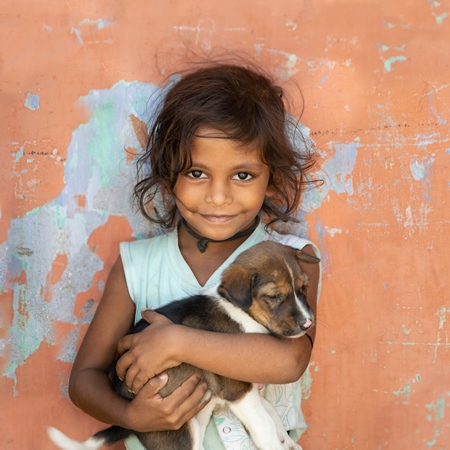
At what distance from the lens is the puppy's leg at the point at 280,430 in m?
2.74

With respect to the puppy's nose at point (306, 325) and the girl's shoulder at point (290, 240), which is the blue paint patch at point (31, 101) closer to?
the girl's shoulder at point (290, 240)

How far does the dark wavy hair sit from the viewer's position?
2.77 m

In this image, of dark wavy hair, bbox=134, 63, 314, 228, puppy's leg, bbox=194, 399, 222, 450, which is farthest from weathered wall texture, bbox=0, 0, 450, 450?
puppy's leg, bbox=194, 399, 222, 450

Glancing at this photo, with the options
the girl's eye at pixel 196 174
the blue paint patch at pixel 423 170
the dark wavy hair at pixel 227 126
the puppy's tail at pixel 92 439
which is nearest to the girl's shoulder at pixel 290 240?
the dark wavy hair at pixel 227 126

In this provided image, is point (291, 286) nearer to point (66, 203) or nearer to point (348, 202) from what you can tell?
point (348, 202)

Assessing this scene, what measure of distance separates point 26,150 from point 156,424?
1453mm

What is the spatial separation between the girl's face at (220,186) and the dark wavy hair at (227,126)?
0.13 ft

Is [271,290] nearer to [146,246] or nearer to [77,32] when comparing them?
[146,246]

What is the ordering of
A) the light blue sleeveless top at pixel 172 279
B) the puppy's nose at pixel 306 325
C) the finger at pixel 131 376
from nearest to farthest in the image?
the puppy's nose at pixel 306 325 < the finger at pixel 131 376 < the light blue sleeveless top at pixel 172 279

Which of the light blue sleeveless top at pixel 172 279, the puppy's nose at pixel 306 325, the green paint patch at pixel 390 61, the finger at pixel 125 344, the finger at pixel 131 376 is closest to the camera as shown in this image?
the puppy's nose at pixel 306 325

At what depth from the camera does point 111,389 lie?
2.76 metres

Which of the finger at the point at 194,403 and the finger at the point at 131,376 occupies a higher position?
the finger at the point at 131,376

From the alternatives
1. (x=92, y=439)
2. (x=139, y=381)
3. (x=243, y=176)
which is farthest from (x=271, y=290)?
(x=92, y=439)

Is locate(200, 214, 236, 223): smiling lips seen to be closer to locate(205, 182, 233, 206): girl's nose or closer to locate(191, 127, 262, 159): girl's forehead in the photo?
locate(205, 182, 233, 206): girl's nose
